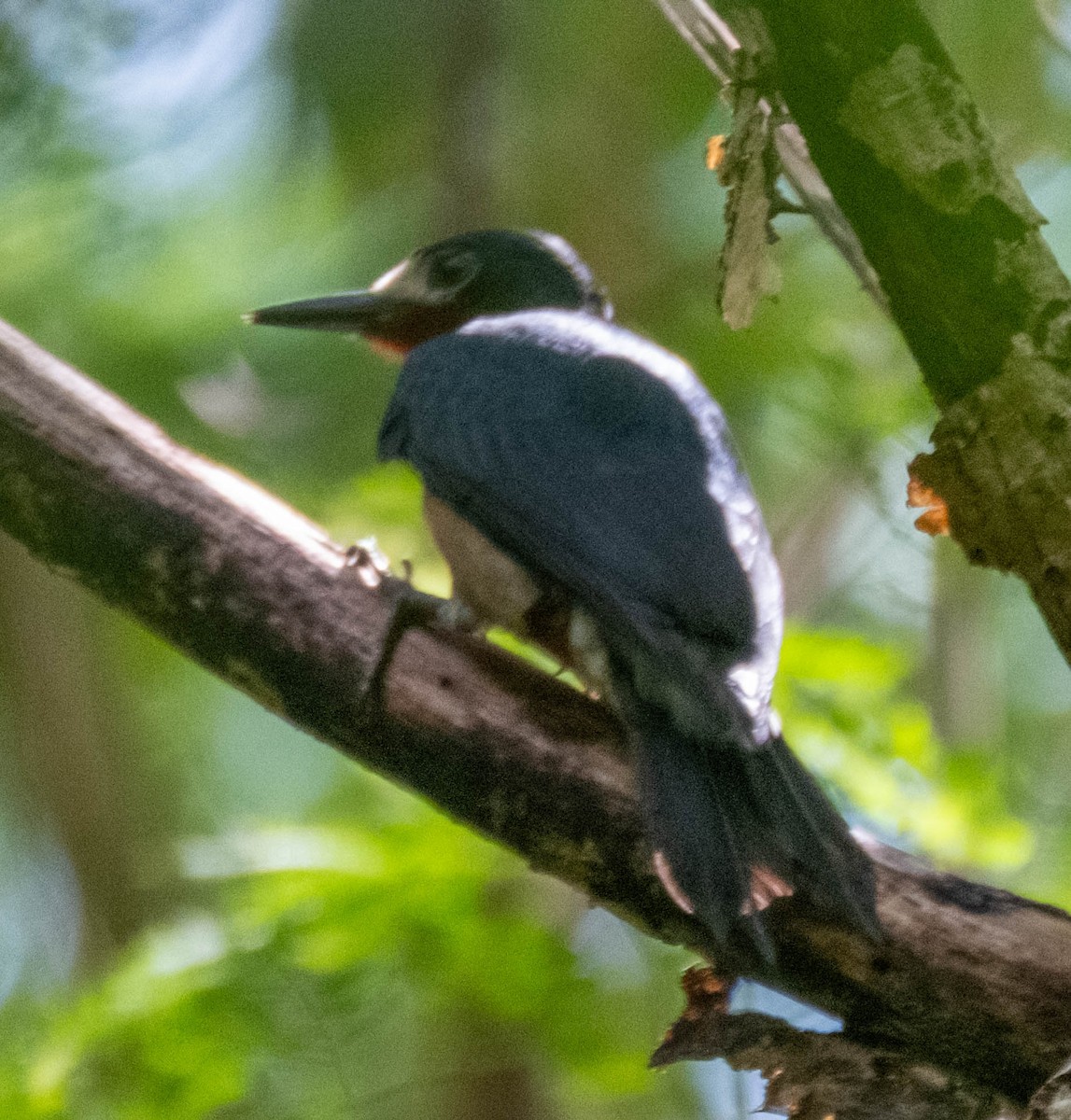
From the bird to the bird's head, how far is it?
0.19 m

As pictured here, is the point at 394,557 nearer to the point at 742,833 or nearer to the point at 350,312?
the point at 350,312

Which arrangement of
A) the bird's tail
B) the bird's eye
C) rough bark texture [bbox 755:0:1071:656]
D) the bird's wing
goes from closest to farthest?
rough bark texture [bbox 755:0:1071:656] → the bird's tail → the bird's wing → the bird's eye

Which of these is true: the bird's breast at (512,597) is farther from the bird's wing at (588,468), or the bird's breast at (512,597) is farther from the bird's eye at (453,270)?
the bird's eye at (453,270)

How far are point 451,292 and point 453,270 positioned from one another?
6 cm

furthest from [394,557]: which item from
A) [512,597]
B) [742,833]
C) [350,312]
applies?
[742,833]

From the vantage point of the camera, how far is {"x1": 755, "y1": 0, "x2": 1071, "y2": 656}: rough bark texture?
6.53ft

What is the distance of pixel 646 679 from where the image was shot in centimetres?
240

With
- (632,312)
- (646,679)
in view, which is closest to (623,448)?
(646,679)

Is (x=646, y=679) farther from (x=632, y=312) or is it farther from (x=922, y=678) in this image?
(x=922, y=678)

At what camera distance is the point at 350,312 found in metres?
3.71

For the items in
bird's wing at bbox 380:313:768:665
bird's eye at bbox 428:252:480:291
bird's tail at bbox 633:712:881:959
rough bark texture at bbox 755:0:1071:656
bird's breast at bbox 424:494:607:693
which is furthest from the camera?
bird's eye at bbox 428:252:480:291

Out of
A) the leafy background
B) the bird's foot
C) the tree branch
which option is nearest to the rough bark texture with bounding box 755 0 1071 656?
the tree branch

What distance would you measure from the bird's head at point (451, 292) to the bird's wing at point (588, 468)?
1.45 feet

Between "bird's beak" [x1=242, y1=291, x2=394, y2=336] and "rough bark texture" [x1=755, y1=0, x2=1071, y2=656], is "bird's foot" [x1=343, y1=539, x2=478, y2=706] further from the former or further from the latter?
"bird's beak" [x1=242, y1=291, x2=394, y2=336]
